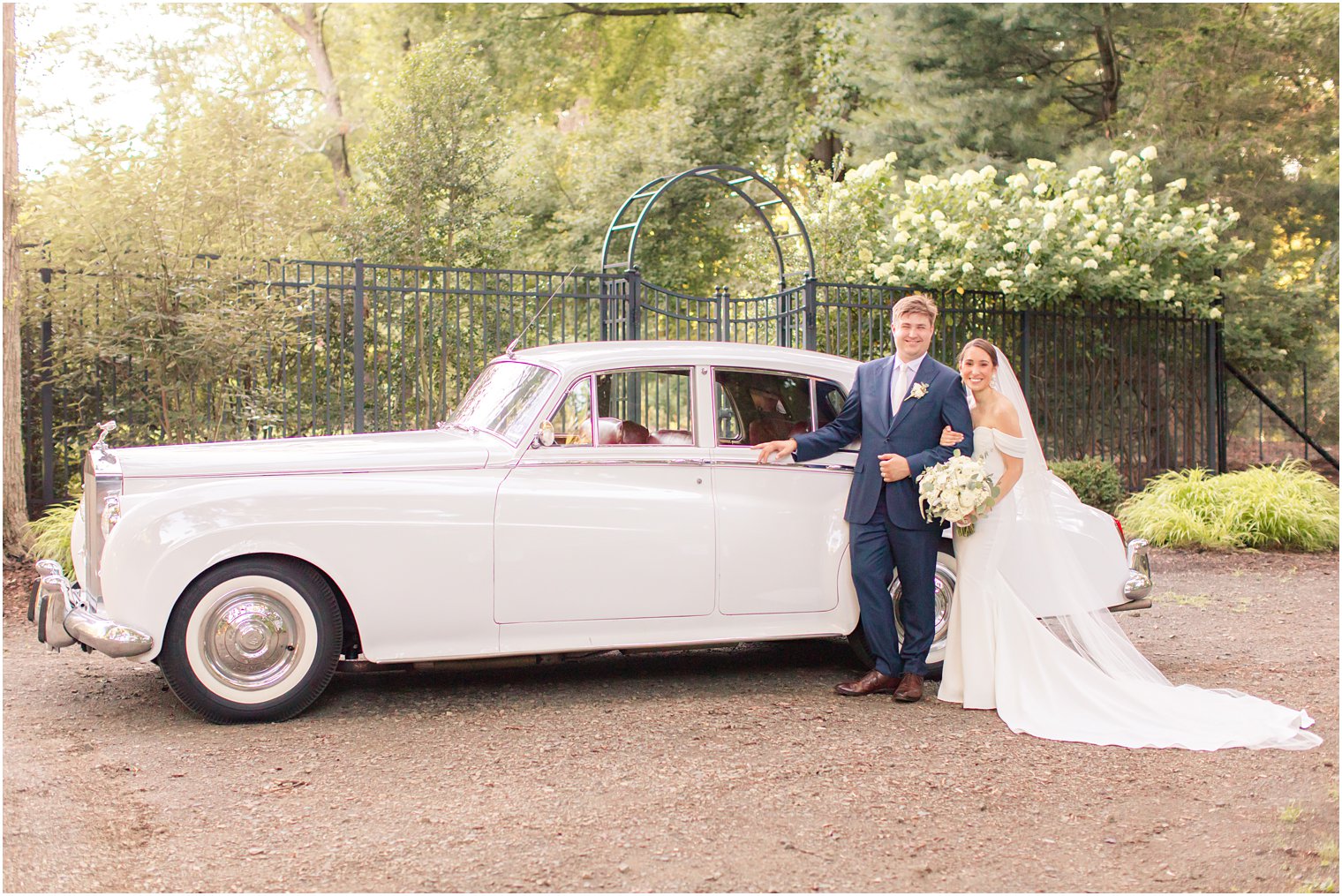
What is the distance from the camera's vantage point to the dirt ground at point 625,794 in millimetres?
3773

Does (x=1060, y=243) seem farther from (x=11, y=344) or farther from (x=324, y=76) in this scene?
(x=324, y=76)

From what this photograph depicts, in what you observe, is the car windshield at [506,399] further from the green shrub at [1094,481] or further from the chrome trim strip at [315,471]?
the green shrub at [1094,481]

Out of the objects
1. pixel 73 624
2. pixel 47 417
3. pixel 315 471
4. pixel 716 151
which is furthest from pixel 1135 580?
pixel 716 151

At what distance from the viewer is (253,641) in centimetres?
535

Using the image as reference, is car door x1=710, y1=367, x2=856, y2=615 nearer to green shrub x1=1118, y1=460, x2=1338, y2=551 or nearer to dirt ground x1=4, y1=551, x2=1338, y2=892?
dirt ground x1=4, y1=551, x2=1338, y2=892

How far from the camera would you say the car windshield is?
5.90 meters

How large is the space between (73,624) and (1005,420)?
455 centimetres

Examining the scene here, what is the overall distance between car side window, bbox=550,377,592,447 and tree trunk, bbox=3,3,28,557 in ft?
19.6

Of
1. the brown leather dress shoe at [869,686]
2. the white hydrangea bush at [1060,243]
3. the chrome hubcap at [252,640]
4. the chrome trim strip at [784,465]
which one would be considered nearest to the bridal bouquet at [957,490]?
the chrome trim strip at [784,465]

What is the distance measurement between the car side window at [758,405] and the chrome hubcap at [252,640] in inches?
89.6

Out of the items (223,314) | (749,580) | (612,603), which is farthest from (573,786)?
(223,314)

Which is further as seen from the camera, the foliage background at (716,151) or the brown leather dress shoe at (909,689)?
the foliage background at (716,151)

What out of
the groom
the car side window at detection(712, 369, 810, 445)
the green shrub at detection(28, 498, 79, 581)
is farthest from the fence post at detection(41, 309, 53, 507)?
the groom

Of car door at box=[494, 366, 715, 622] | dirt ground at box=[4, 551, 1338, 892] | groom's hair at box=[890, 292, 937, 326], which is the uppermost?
groom's hair at box=[890, 292, 937, 326]
